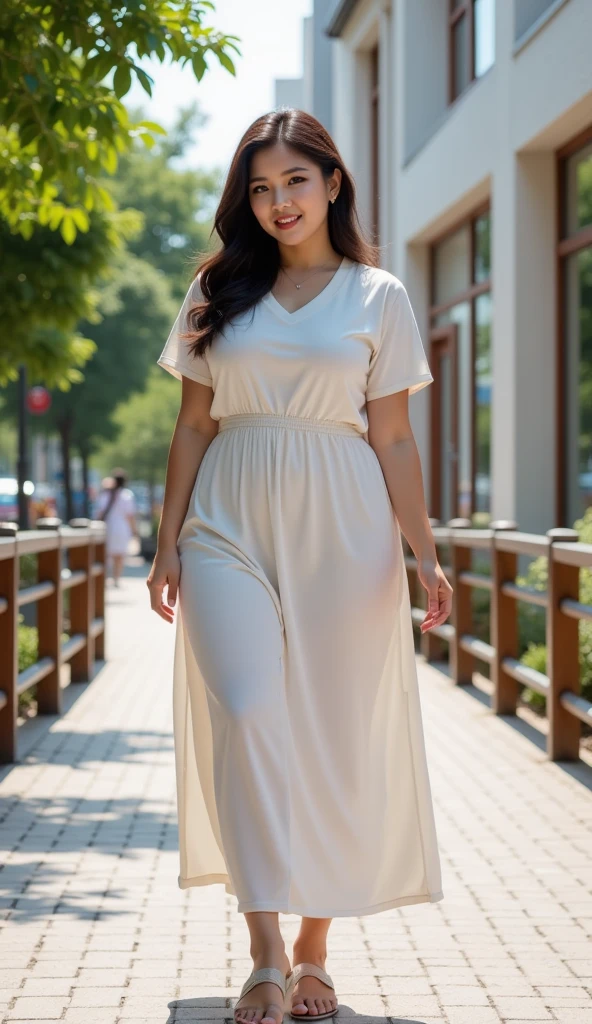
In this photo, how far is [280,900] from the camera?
135 inches

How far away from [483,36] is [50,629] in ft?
29.7

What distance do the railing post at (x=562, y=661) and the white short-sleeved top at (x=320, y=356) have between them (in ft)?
12.7

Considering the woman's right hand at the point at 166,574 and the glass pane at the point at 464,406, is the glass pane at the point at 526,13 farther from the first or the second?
the woman's right hand at the point at 166,574

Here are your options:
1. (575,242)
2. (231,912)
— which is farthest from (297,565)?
(575,242)

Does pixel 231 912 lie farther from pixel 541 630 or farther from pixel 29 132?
pixel 541 630

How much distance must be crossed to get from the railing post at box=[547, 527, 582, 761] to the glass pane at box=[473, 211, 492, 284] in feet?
26.5

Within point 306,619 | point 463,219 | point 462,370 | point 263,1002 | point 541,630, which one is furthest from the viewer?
point 462,370

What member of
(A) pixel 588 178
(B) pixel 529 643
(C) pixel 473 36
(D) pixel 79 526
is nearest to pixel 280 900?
(B) pixel 529 643

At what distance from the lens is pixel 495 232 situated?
13695mm

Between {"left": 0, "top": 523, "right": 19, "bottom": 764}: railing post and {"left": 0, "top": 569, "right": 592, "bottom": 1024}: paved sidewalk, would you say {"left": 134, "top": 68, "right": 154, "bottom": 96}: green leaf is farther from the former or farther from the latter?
{"left": 0, "top": 569, "right": 592, "bottom": 1024}: paved sidewalk

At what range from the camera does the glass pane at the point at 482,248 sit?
15.3 m

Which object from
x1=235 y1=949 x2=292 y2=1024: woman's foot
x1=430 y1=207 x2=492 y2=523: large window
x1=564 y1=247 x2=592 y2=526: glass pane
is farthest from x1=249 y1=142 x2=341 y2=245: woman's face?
x1=430 y1=207 x2=492 y2=523: large window

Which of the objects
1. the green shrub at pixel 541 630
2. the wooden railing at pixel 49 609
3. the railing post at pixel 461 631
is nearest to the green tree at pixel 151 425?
the wooden railing at pixel 49 609

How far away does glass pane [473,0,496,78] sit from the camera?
14.8 m
